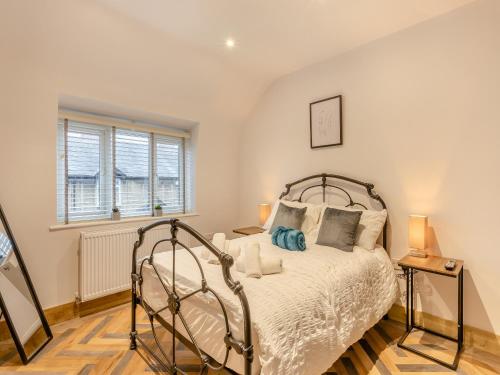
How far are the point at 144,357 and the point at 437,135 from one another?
299 centimetres

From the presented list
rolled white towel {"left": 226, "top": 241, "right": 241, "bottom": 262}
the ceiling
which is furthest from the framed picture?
rolled white towel {"left": 226, "top": 241, "right": 241, "bottom": 262}

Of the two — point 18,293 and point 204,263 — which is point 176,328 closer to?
point 204,263

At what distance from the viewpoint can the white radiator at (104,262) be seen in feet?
8.65

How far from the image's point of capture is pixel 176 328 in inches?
67.2

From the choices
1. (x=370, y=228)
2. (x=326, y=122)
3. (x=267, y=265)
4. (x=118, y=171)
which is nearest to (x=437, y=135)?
(x=370, y=228)

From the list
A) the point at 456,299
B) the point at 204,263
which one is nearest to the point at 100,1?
the point at 204,263

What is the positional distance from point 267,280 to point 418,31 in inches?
101

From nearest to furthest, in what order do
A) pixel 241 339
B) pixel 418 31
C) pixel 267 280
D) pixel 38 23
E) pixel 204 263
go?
1. pixel 241 339
2. pixel 267 280
3. pixel 204 263
4. pixel 38 23
5. pixel 418 31

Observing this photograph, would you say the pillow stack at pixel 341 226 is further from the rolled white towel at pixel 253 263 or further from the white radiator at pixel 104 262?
the white radiator at pixel 104 262

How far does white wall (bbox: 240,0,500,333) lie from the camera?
2096 millimetres

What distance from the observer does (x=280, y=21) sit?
7.69 feet

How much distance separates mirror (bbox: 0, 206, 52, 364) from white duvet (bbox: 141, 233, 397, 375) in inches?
45.9

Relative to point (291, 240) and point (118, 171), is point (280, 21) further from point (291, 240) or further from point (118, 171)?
point (118, 171)

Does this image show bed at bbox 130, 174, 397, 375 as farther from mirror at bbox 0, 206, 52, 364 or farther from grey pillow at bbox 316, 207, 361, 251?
mirror at bbox 0, 206, 52, 364
